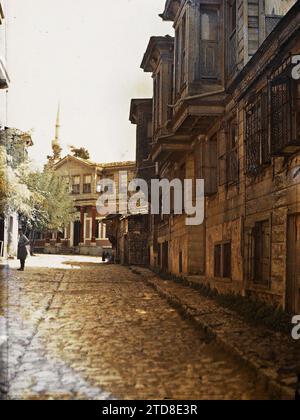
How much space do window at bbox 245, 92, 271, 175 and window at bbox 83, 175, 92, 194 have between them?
41987mm

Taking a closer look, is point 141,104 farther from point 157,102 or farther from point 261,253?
point 261,253

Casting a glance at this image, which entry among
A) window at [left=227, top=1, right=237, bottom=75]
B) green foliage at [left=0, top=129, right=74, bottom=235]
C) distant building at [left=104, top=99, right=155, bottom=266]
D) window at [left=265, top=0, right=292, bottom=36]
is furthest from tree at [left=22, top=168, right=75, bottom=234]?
window at [left=265, top=0, right=292, bottom=36]

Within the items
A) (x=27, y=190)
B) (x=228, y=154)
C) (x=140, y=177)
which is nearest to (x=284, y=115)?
(x=228, y=154)

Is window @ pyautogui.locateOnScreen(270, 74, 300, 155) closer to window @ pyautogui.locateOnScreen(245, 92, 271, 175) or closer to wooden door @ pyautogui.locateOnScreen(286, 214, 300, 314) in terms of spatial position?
window @ pyautogui.locateOnScreen(245, 92, 271, 175)

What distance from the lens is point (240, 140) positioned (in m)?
11.2

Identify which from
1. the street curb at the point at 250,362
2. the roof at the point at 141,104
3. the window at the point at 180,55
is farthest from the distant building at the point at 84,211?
the street curb at the point at 250,362

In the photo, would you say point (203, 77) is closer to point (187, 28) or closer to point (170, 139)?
point (187, 28)

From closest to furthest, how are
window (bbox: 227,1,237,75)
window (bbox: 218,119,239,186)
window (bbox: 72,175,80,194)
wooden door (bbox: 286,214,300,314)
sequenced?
wooden door (bbox: 286,214,300,314)
window (bbox: 218,119,239,186)
window (bbox: 227,1,237,75)
window (bbox: 72,175,80,194)

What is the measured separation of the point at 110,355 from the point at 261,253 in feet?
15.7

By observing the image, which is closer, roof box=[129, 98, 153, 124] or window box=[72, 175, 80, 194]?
roof box=[129, 98, 153, 124]

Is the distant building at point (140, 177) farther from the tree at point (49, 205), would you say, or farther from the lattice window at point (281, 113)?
the lattice window at point (281, 113)

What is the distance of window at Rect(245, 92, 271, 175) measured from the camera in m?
9.34
